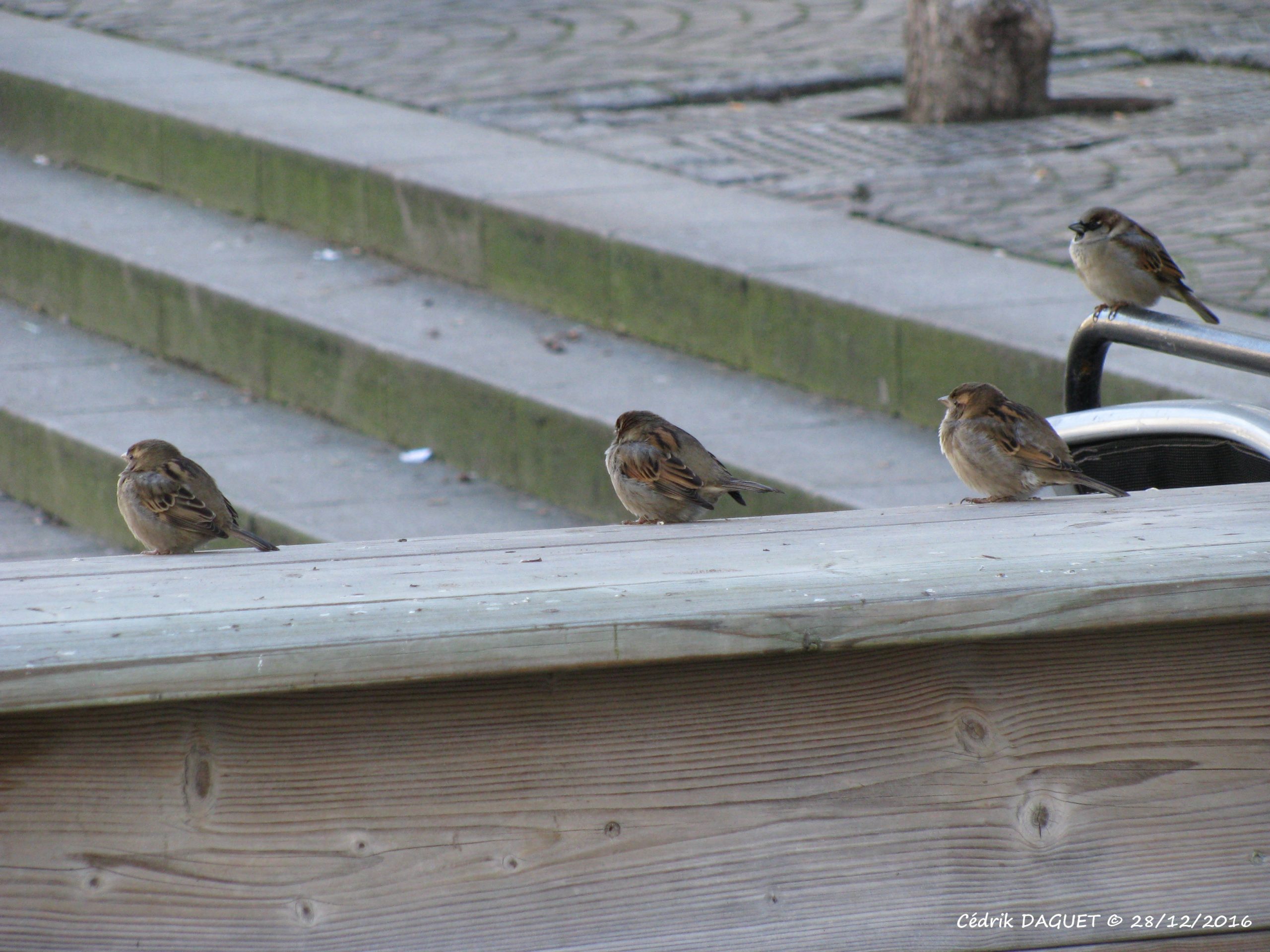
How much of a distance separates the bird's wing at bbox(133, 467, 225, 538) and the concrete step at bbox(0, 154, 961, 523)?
7.45 feet

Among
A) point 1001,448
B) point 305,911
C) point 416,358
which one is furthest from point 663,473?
point 416,358

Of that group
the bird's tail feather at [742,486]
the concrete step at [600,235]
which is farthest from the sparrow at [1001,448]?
the concrete step at [600,235]

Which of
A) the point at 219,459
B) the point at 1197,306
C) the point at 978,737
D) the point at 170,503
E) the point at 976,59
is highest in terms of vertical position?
the point at 976,59

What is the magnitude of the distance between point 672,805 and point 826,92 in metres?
10.3

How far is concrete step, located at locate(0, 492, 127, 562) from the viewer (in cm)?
731

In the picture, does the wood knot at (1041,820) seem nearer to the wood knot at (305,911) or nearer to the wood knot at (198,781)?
the wood knot at (305,911)

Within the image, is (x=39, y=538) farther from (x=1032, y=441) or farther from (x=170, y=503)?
(x=1032, y=441)

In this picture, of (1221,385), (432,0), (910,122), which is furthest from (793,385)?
(432,0)

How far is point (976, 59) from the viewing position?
10.5 meters

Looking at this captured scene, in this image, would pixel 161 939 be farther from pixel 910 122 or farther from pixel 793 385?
pixel 910 122

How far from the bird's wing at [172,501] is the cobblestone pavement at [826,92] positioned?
4471 millimetres

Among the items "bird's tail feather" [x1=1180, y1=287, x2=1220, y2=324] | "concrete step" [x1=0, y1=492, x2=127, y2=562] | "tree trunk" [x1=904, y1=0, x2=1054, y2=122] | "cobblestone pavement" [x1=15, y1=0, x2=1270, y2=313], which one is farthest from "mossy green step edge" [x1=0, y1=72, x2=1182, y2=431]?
"tree trunk" [x1=904, y1=0, x2=1054, y2=122]

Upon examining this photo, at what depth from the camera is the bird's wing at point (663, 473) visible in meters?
4.00

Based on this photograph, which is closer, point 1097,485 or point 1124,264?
point 1097,485
